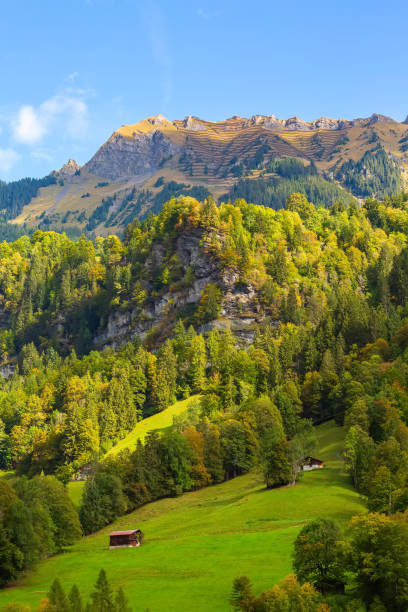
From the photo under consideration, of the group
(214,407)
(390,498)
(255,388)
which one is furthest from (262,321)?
(390,498)

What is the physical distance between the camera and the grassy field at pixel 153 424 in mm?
148250

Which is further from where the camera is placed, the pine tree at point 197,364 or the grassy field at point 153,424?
the pine tree at point 197,364

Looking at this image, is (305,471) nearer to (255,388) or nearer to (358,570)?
(255,388)

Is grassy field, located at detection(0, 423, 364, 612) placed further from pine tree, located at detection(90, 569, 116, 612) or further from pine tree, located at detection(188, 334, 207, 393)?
pine tree, located at detection(188, 334, 207, 393)

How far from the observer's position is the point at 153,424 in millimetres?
156500

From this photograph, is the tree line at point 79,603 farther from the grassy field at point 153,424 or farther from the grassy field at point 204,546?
the grassy field at point 153,424

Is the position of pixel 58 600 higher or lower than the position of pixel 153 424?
lower

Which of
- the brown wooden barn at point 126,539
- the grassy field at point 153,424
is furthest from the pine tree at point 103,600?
the grassy field at point 153,424

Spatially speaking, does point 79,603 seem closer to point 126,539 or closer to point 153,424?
point 126,539

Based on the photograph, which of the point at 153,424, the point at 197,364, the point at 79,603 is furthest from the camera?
the point at 197,364

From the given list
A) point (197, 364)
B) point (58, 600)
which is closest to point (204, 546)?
point (58, 600)

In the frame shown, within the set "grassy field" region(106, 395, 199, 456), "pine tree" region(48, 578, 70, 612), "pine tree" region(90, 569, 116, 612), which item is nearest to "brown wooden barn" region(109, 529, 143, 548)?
"pine tree" region(48, 578, 70, 612)

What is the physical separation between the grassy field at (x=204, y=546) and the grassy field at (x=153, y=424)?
115 feet

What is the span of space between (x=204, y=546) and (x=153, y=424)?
80673 millimetres
